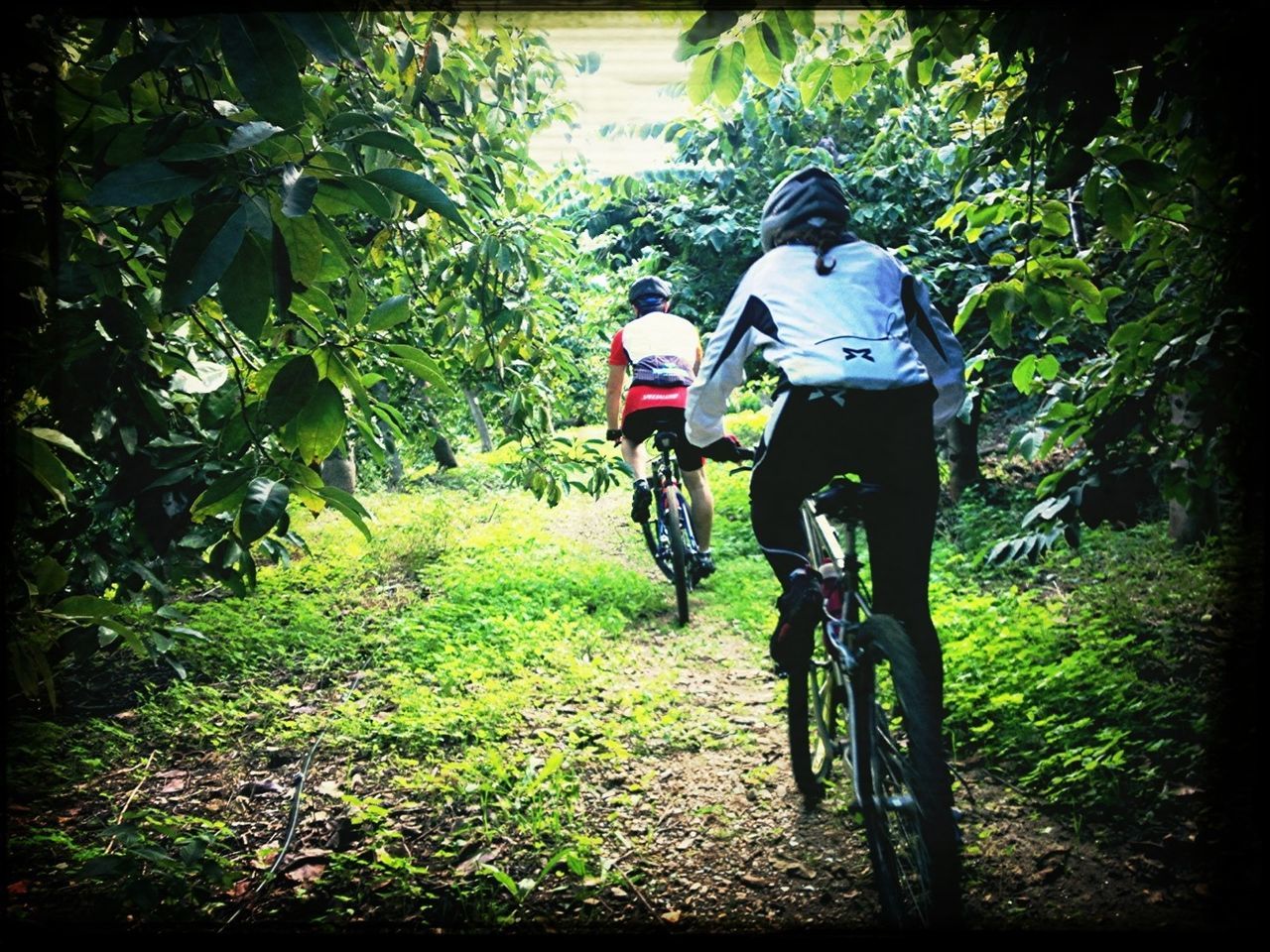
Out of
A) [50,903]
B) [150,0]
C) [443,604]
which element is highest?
[150,0]

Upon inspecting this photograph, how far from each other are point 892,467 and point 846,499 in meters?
0.20

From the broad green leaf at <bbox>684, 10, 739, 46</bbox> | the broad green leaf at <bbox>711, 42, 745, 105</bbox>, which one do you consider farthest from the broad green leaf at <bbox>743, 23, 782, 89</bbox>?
the broad green leaf at <bbox>684, 10, 739, 46</bbox>

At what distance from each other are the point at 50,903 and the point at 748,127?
331cm

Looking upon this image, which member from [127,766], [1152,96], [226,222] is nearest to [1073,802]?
[1152,96]

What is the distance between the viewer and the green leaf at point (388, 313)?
4.41 feet

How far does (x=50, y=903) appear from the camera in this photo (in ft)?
5.49

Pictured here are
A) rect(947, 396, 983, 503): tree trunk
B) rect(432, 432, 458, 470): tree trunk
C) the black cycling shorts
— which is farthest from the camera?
rect(432, 432, 458, 470): tree trunk

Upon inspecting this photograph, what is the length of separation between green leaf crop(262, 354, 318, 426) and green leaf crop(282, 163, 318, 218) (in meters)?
0.30

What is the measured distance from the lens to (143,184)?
0.91 metres

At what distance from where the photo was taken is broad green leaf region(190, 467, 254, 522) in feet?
4.01

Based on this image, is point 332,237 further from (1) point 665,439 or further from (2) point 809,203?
(1) point 665,439

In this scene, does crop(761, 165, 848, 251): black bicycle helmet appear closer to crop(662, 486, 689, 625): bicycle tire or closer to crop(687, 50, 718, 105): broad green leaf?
crop(687, 50, 718, 105): broad green leaf

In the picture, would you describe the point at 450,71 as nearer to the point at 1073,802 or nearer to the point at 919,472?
the point at 919,472

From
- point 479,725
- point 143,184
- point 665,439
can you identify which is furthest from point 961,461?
point 143,184
